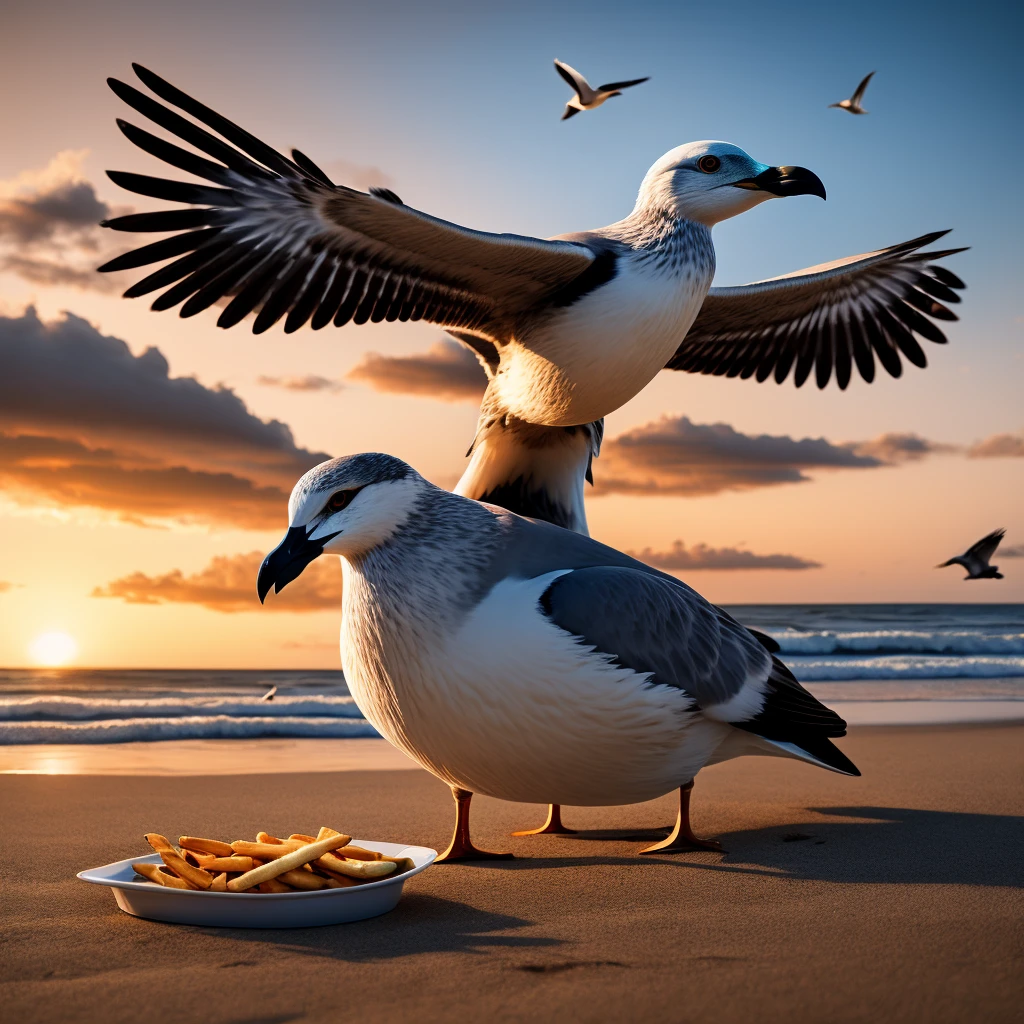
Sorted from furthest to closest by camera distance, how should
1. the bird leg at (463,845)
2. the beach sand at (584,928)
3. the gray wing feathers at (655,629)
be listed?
the bird leg at (463,845) < the gray wing feathers at (655,629) < the beach sand at (584,928)

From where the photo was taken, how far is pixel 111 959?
2678mm

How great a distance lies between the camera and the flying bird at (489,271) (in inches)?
153

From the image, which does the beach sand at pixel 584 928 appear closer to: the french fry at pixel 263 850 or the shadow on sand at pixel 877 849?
the shadow on sand at pixel 877 849

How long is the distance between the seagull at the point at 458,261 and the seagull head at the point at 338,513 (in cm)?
109

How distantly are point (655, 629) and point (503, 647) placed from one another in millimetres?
580

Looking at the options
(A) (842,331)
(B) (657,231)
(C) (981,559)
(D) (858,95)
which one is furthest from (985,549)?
(B) (657,231)

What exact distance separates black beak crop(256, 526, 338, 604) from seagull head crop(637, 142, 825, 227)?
215 centimetres

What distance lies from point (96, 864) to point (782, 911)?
2433 millimetres

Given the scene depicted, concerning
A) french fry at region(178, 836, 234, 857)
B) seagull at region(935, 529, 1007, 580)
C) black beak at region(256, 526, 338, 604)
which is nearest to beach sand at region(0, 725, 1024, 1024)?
french fry at region(178, 836, 234, 857)

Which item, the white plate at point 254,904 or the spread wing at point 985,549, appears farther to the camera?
the spread wing at point 985,549

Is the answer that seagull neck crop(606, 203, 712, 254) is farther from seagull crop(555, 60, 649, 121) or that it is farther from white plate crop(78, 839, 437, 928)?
seagull crop(555, 60, 649, 121)

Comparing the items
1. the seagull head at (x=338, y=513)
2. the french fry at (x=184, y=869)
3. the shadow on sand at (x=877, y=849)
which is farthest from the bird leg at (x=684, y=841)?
the french fry at (x=184, y=869)

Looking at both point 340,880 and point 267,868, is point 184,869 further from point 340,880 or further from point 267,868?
point 340,880

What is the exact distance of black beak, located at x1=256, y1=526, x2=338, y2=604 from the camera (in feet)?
10.4
